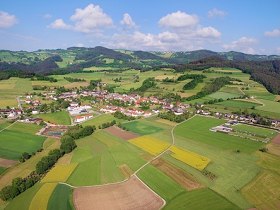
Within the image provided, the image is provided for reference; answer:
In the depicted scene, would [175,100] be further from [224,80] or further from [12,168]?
[12,168]

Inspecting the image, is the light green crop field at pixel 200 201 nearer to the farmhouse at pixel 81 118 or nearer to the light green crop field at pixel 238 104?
Result: the farmhouse at pixel 81 118

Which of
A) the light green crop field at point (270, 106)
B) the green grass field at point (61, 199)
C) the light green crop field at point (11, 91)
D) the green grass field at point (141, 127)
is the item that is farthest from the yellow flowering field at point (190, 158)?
the light green crop field at point (11, 91)

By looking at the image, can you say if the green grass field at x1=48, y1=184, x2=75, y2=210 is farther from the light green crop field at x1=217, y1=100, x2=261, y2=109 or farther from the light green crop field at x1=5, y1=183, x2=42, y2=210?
the light green crop field at x1=217, y1=100, x2=261, y2=109

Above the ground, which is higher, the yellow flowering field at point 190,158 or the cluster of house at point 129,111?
the yellow flowering field at point 190,158

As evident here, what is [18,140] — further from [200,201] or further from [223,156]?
[200,201]

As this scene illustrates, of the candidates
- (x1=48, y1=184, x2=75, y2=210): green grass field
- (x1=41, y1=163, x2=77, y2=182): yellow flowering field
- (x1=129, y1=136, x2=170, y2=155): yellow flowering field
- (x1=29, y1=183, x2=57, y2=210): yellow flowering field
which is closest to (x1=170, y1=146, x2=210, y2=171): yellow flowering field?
(x1=129, y1=136, x2=170, y2=155): yellow flowering field

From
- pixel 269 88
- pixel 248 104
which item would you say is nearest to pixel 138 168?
pixel 248 104

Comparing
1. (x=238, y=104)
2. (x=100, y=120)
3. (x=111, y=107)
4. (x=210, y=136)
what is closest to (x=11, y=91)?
(x=111, y=107)
